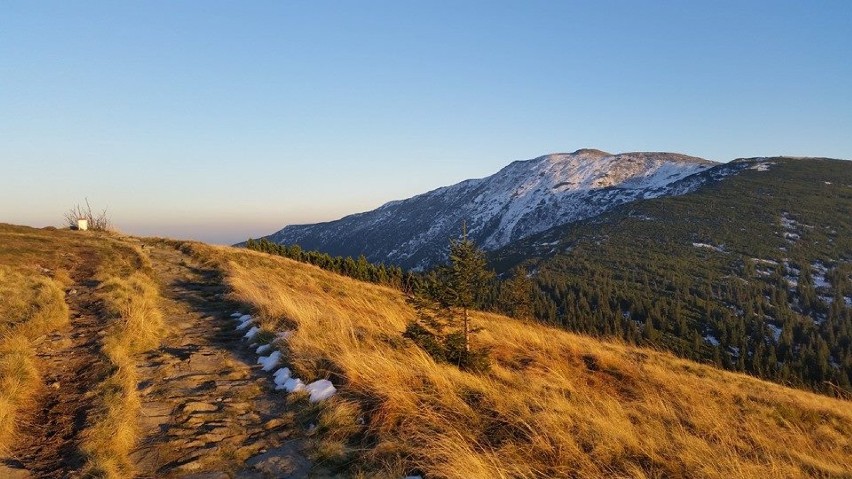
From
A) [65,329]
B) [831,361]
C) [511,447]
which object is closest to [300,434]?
[511,447]

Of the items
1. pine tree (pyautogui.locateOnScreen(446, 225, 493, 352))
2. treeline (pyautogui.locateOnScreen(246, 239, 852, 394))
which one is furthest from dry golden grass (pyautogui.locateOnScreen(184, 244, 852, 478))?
treeline (pyautogui.locateOnScreen(246, 239, 852, 394))

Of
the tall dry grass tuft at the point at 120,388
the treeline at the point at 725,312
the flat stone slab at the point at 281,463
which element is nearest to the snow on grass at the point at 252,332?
the tall dry grass tuft at the point at 120,388

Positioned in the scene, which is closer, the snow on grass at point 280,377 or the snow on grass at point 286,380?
the snow on grass at point 286,380

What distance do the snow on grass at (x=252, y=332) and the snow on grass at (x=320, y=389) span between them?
3686mm

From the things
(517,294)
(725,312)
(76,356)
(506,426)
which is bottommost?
(725,312)

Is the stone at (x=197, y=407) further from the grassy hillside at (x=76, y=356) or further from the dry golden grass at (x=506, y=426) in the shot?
the dry golden grass at (x=506, y=426)

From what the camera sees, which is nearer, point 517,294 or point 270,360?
point 270,360

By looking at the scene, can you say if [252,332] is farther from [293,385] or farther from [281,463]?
[281,463]

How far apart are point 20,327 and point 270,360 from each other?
5920 millimetres

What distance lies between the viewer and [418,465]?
15.1 ft

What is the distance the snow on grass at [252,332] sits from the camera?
32.7 ft

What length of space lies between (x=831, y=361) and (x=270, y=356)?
536ft

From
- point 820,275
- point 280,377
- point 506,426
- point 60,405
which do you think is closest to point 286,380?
point 280,377

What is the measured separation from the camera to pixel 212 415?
625 cm
